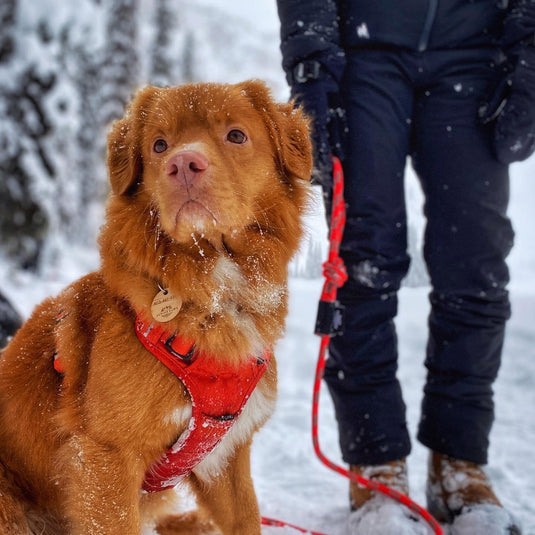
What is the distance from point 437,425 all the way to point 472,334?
0.47 m

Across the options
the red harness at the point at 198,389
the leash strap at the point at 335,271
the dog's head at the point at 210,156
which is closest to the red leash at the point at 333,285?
the leash strap at the point at 335,271

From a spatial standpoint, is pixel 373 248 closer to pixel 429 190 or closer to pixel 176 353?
pixel 429 190

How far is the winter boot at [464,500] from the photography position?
2.08 metres

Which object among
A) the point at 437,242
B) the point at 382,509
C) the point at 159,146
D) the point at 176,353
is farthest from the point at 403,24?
the point at 382,509

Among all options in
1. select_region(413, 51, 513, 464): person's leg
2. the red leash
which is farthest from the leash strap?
select_region(413, 51, 513, 464): person's leg

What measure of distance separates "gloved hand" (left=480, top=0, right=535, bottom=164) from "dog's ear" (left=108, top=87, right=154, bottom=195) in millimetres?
1543

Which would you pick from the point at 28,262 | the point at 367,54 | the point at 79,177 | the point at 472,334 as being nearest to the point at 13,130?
the point at 28,262

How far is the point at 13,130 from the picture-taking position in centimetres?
1005

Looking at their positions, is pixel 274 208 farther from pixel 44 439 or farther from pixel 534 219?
pixel 534 219

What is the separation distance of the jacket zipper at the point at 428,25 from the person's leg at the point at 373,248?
0.38 feet

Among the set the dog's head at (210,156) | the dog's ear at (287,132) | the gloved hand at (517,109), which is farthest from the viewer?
the gloved hand at (517,109)

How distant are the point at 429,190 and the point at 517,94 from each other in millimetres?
554

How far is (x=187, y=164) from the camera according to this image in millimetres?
1708

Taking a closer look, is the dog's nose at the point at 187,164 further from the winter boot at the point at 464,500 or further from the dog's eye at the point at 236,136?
the winter boot at the point at 464,500
